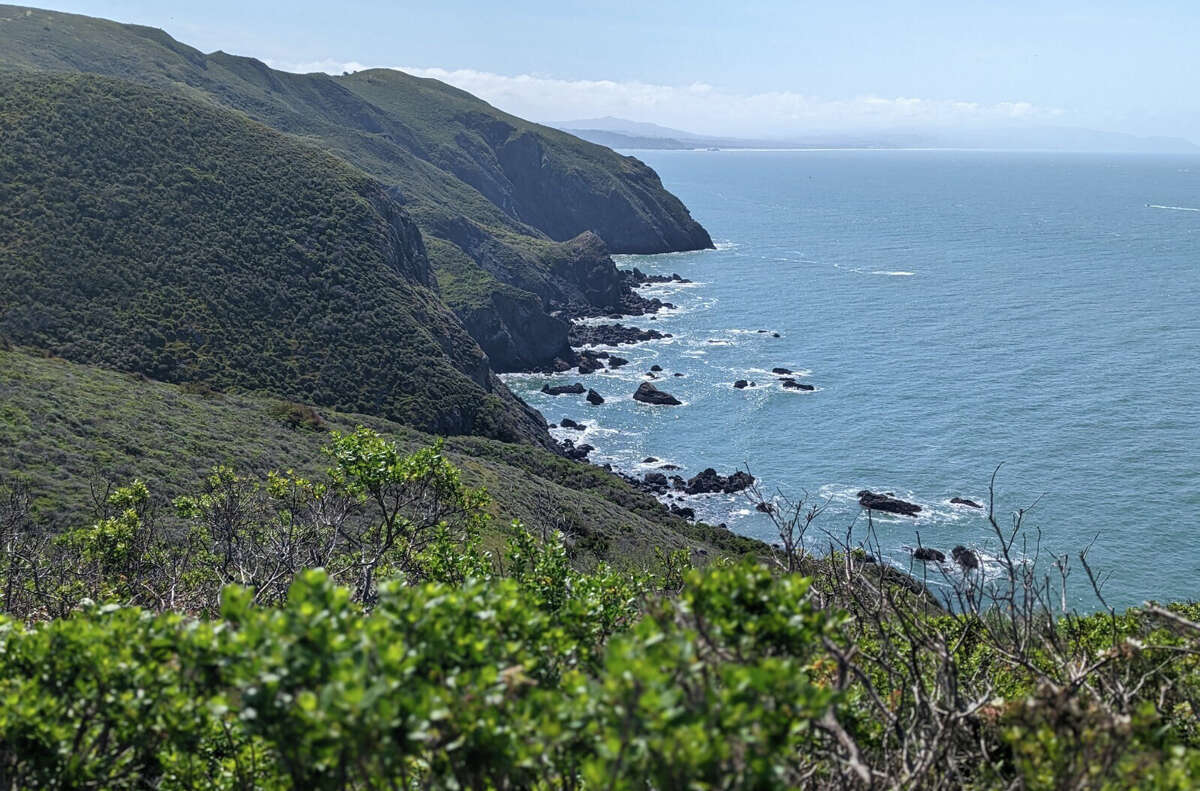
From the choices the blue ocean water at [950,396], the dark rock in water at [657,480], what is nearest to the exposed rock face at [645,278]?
the blue ocean water at [950,396]

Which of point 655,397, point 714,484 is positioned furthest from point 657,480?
point 655,397

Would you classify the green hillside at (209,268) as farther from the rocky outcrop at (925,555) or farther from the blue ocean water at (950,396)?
the rocky outcrop at (925,555)

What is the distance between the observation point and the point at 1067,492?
50969mm

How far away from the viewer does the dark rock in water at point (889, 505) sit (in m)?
50.8

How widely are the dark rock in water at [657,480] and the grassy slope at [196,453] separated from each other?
8.04 ft

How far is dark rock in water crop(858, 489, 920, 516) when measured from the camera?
1998 inches

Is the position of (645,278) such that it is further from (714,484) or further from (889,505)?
(889,505)

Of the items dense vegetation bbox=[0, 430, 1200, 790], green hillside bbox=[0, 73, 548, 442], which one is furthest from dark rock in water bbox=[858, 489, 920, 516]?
dense vegetation bbox=[0, 430, 1200, 790]

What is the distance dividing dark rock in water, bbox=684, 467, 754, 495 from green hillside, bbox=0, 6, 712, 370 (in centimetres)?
3519

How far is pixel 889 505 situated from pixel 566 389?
35951mm

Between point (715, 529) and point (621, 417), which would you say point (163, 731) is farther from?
point (621, 417)

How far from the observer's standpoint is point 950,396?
227ft

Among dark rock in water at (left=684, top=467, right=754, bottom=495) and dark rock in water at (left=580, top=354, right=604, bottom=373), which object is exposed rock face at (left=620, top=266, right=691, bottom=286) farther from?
dark rock in water at (left=684, top=467, right=754, bottom=495)

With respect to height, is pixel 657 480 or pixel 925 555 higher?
pixel 925 555
